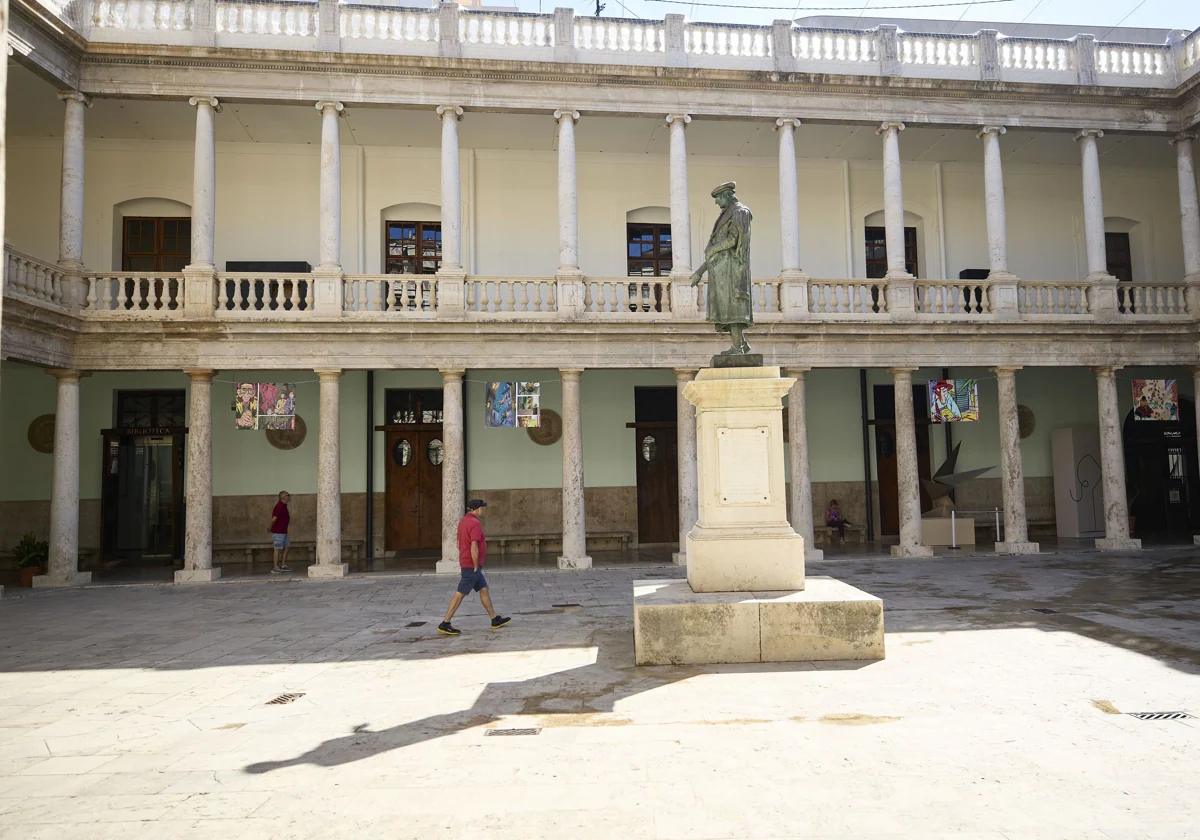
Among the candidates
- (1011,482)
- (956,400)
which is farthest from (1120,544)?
(956,400)

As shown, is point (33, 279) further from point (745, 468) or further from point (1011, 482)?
point (1011, 482)

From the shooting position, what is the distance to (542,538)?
56.8 feet

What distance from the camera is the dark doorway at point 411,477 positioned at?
1748 centimetres

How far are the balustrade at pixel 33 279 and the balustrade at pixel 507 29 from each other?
332 inches

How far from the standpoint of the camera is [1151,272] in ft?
63.9

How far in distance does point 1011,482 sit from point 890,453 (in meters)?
3.70

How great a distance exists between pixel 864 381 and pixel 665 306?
6337 mm

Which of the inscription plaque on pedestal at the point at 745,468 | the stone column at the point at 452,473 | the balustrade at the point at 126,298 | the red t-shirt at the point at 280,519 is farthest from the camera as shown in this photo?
the red t-shirt at the point at 280,519

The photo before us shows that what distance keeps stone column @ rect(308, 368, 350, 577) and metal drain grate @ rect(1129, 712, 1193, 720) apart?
1195 cm

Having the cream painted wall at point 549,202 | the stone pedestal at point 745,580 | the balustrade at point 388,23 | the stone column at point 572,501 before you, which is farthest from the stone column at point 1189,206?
the balustrade at point 388,23

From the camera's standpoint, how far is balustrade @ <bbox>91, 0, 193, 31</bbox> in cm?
1407

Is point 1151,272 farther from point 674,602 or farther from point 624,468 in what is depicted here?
point 674,602

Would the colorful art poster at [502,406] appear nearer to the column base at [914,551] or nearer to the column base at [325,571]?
the column base at [325,571]

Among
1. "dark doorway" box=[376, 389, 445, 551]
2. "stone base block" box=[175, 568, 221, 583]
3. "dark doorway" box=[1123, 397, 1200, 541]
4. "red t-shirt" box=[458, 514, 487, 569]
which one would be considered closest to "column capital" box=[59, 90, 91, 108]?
"dark doorway" box=[376, 389, 445, 551]
